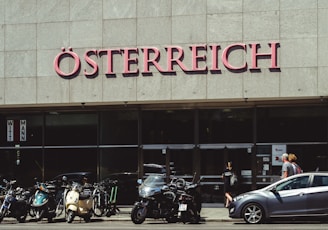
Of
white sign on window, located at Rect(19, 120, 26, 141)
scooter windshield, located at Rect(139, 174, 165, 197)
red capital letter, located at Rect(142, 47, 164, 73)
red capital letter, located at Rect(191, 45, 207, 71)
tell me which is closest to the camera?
scooter windshield, located at Rect(139, 174, 165, 197)

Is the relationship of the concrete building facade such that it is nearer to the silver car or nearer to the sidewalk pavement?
the sidewalk pavement

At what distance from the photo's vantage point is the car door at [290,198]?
17734 millimetres

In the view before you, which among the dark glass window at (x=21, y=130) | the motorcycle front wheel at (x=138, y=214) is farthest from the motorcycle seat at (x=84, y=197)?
the dark glass window at (x=21, y=130)

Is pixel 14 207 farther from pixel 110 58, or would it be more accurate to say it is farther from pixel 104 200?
pixel 110 58

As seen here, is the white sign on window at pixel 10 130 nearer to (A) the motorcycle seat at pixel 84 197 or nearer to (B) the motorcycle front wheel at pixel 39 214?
(B) the motorcycle front wheel at pixel 39 214

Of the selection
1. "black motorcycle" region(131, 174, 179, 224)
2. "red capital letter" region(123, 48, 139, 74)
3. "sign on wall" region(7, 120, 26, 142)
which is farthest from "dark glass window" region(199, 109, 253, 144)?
"sign on wall" region(7, 120, 26, 142)

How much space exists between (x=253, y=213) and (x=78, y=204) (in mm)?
5549

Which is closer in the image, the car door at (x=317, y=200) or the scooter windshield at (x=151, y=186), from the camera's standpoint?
the car door at (x=317, y=200)

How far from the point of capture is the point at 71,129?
2538cm

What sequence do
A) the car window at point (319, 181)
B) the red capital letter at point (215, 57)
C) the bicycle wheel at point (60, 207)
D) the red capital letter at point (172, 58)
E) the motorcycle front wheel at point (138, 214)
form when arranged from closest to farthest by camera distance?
the car window at point (319, 181), the motorcycle front wheel at point (138, 214), the bicycle wheel at point (60, 207), the red capital letter at point (215, 57), the red capital letter at point (172, 58)

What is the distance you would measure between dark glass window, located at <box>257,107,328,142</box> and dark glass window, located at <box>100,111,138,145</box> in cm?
487

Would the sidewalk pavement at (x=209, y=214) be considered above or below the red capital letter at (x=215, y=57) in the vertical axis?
below

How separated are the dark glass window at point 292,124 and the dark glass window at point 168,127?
269 cm

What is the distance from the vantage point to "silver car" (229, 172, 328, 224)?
17.7m
